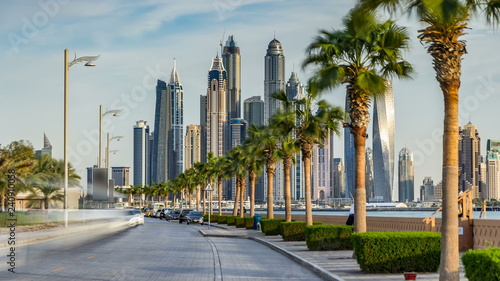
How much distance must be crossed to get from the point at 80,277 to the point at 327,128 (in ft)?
72.6

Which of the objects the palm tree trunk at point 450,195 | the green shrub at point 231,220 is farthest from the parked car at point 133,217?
the palm tree trunk at point 450,195

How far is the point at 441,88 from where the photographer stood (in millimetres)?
14625

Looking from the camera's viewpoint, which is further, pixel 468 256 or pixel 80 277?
pixel 80 277

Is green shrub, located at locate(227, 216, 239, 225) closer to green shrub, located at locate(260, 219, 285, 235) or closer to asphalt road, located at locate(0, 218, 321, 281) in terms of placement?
green shrub, located at locate(260, 219, 285, 235)

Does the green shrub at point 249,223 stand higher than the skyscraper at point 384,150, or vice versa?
the skyscraper at point 384,150

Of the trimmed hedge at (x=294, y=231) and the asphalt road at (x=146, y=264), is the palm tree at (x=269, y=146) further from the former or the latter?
the asphalt road at (x=146, y=264)

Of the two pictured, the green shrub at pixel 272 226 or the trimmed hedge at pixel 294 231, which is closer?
the trimmed hedge at pixel 294 231

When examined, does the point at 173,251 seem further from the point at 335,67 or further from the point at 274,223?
the point at 274,223

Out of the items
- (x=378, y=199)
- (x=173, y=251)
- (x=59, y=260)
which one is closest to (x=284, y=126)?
(x=173, y=251)

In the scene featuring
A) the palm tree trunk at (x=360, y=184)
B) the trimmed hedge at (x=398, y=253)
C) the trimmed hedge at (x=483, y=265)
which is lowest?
the trimmed hedge at (x=398, y=253)

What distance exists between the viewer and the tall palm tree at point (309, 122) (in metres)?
36.5

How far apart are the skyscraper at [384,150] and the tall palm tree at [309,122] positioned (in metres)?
133

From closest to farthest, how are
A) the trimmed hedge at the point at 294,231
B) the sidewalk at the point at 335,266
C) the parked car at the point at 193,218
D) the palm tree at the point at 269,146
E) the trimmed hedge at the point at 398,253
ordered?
the sidewalk at the point at 335,266, the trimmed hedge at the point at 398,253, the trimmed hedge at the point at 294,231, the palm tree at the point at 269,146, the parked car at the point at 193,218

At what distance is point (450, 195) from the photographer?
14.2 metres
